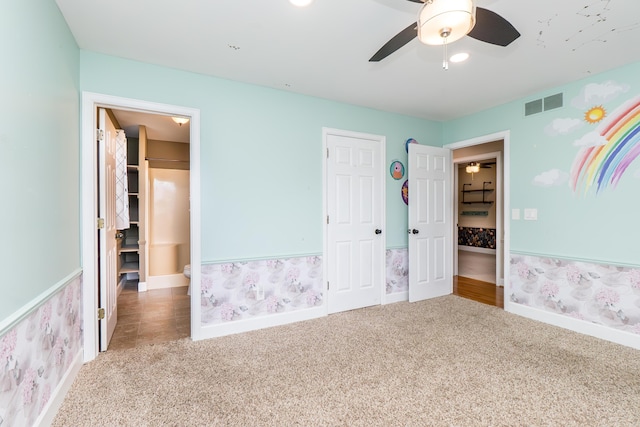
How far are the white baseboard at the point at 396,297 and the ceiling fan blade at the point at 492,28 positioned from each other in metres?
2.94

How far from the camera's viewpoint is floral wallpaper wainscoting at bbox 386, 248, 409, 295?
3875mm

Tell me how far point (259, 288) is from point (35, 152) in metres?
2.03

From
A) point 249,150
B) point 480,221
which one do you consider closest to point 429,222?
point 249,150

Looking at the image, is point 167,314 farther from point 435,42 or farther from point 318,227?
point 435,42

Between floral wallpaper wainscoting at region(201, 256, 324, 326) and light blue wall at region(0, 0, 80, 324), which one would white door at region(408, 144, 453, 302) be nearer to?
floral wallpaper wainscoting at region(201, 256, 324, 326)

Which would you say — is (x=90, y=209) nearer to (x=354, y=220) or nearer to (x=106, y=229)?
(x=106, y=229)

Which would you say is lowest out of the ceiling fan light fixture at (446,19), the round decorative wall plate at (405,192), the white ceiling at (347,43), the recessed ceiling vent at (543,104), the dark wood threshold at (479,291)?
the dark wood threshold at (479,291)

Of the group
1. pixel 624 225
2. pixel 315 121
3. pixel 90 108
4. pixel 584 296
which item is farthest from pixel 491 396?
pixel 90 108

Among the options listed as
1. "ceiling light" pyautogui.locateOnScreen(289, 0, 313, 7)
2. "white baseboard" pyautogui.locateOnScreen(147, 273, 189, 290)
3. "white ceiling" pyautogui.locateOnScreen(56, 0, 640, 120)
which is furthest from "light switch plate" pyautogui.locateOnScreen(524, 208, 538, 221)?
"white baseboard" pyautogui.locateOnScreen(147, 273, 189, 290)

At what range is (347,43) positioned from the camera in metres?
2.29

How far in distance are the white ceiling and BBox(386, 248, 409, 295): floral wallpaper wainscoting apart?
1946 millimetres

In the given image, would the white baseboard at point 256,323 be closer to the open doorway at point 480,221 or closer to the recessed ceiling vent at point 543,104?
the open doorway at point 480,221

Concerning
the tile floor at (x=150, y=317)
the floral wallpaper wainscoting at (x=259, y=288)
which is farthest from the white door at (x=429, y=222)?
the tile floor at (x=150, y=317)

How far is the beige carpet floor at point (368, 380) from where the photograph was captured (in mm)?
1729
